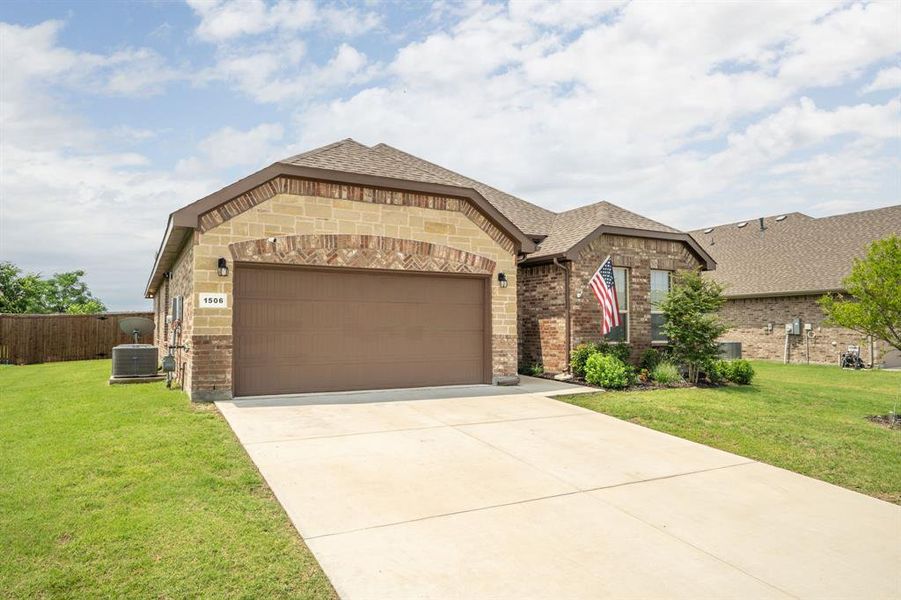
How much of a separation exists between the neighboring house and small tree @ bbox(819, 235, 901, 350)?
11188 millimetres

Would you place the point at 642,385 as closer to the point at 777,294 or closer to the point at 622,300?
the point at 622,300

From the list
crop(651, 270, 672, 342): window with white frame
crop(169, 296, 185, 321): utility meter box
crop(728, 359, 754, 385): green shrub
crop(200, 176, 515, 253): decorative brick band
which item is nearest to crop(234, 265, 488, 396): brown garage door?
crop(200, 176, 515, 253): decorative brick band

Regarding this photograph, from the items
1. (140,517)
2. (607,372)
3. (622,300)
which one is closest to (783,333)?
(622,300)

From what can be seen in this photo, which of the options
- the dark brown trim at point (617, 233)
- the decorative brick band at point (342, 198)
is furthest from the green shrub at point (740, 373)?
the decorative brick band at point (342, 198)

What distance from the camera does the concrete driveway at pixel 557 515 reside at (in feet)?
11.8

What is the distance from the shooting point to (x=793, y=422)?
9281 millimetres

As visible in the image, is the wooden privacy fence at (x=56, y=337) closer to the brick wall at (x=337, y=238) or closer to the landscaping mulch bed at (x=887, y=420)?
the brick wall at (x=337, y=238)

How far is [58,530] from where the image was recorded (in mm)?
4102

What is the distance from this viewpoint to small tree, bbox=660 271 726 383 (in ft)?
43.4

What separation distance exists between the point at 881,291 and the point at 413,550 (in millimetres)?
11054

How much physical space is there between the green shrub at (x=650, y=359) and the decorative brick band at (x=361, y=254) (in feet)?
16.9

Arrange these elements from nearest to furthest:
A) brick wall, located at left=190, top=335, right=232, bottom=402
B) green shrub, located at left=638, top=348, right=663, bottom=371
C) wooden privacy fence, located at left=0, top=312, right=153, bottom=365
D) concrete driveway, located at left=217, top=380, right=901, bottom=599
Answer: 1. concrete driveway, located at left=217, top=380, right=901, bottom=599
2. brick wall, located at left=190, top=335, right=232, bottom=402
3. green shrub, located at left=638, top=348, right=663, bottom=371
4. wooden privacy fence, located at left=0, top=312, right=153, bottom=365

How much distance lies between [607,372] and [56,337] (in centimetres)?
2200

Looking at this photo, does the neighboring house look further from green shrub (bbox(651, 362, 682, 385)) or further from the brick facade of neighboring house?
green shrub (bbox(651, 362, 682, 385))
